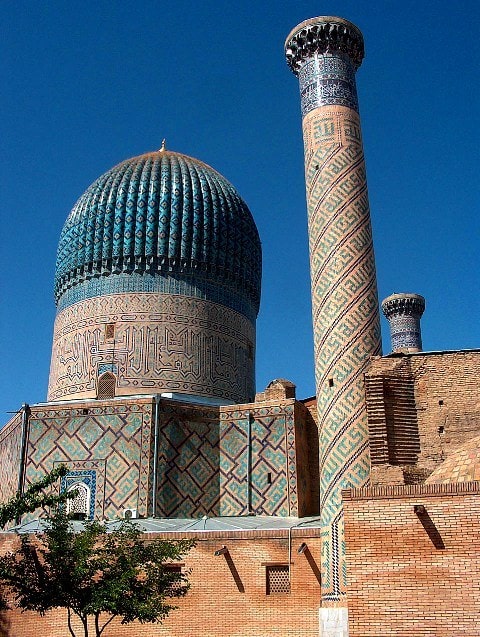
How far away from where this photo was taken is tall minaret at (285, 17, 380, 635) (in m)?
10.1

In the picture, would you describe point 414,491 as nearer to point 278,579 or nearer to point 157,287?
point 278,579

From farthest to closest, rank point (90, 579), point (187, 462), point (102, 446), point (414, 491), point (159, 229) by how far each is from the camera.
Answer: point (159, 229), point (187, 462), point (102, 446), point (90, 579), point (414, 491)

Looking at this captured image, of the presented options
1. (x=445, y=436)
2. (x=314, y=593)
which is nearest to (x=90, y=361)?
(x=314, y=593)

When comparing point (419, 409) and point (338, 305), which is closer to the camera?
point (419, 409)

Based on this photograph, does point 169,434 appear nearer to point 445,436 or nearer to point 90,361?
point 90,361

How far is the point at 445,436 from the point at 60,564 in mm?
4519

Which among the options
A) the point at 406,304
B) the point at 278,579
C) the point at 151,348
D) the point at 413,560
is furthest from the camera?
the point at 406,304

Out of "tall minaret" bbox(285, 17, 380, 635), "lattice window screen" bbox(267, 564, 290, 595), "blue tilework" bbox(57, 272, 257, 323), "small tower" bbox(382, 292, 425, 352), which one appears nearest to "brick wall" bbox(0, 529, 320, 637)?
"lattice window screen" bbox(267, 564, 290, 595)

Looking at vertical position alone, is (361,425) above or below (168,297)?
below

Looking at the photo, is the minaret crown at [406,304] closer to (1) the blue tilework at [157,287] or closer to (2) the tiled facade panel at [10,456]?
(1) the blue tilework at [157,287]

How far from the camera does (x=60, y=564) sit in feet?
27.4

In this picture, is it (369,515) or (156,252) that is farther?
(156,252)

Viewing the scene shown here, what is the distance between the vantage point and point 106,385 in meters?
14.7

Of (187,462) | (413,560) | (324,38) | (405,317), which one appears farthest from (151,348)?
(405,317)
